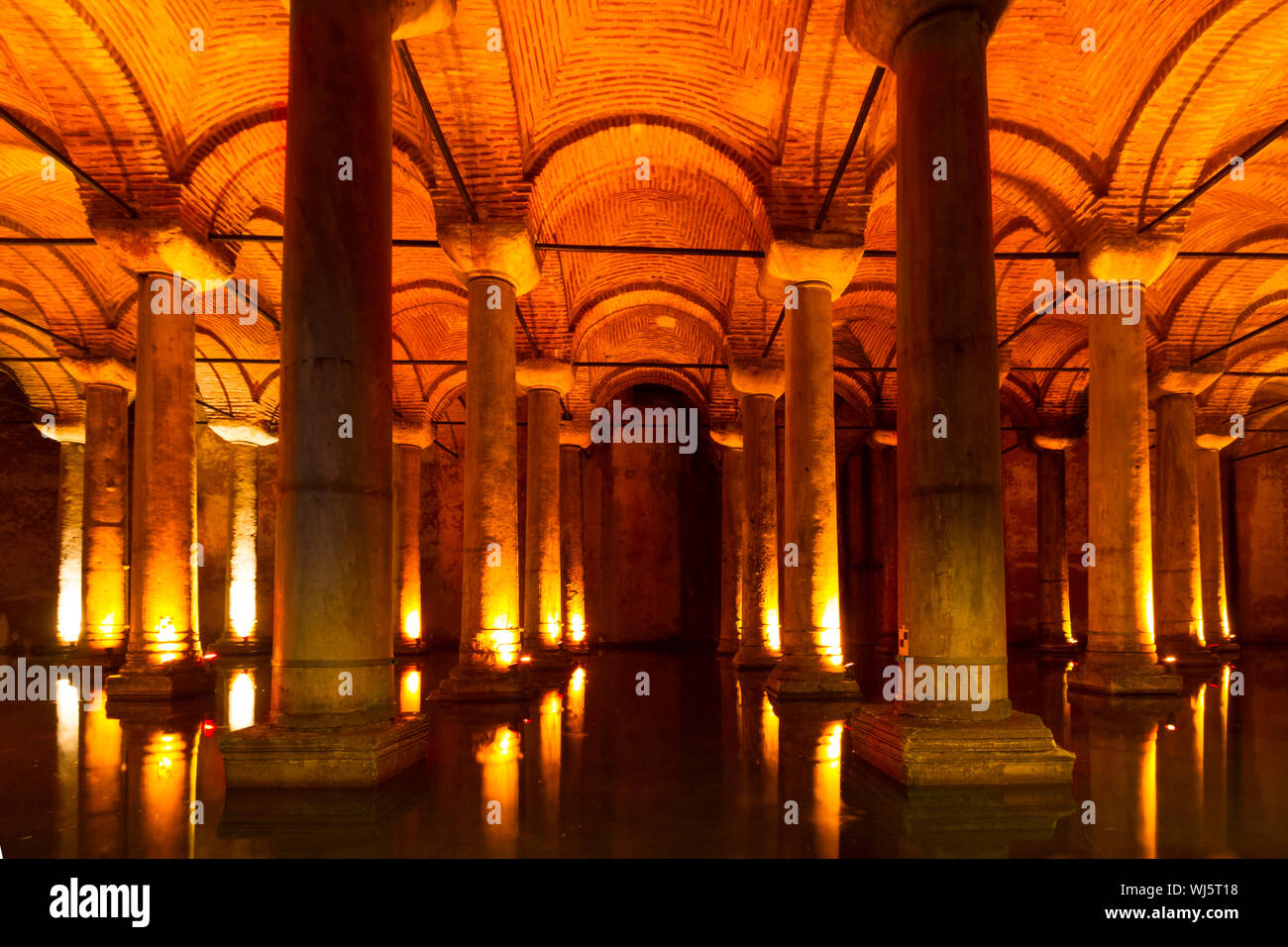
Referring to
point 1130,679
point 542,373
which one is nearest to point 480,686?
point 542,373

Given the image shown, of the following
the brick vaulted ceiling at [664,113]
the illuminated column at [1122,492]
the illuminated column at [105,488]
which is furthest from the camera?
the illuminated column at [105,488]

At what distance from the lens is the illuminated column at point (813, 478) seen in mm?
11867

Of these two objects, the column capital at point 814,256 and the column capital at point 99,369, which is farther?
the column capital at point 99,369

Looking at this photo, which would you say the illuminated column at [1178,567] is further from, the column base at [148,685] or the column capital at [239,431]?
the column capital at [239,431]

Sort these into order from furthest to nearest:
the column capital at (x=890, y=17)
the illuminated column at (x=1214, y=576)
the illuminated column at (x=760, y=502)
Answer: the illuminated column at (x=1214, y=576) → the illuminated column at (x=760, y=502) → the column capital at (x=890, y=17)

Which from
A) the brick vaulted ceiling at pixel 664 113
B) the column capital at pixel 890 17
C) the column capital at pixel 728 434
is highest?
the brick vaulted ceiling at pixel 664 113

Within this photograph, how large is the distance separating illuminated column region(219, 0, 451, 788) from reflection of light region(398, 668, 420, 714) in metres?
3.81

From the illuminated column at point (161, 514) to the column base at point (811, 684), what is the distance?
7.39 m

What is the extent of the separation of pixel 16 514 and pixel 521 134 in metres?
19.7

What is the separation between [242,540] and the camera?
21484mm

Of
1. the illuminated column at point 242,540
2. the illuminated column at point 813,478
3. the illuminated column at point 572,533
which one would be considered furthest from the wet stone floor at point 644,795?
the illuminated column at point 572,533

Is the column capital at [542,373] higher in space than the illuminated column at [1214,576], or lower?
higher

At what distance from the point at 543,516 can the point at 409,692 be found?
4443 mm
